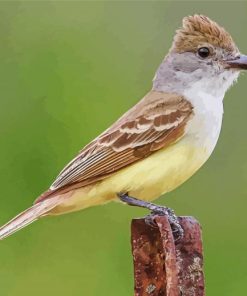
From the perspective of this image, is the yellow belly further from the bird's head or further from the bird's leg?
the bird's head

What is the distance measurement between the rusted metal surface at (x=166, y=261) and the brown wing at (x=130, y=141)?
140 centimetres

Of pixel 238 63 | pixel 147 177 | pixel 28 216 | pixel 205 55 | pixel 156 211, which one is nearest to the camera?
pixel 156 211

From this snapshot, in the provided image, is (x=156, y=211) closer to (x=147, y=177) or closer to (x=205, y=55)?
(x=147, y=177)

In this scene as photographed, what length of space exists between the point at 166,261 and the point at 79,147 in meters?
3.53

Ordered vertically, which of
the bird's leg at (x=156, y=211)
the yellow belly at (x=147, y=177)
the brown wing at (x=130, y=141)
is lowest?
the bird's leg at (x=156, y=211)

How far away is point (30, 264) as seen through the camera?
18.6 ft

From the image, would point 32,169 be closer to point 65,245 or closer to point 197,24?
point 65,245

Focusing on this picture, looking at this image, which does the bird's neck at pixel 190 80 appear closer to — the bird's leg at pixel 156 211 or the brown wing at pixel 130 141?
the brown wing at pixel 130 141

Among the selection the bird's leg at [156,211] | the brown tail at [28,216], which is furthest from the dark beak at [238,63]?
the brown tail at [28,216]

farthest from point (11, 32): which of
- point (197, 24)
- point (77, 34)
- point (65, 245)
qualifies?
point (197, 24)

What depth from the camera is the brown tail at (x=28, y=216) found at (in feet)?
12.7

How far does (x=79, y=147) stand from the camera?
20.0 ft

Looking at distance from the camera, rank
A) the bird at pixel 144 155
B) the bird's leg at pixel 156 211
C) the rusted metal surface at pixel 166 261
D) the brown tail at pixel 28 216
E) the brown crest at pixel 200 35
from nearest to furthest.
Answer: the rusted metal surface at pixel 166 261 < the bird's leg at pixel 156 211 < the brown tail at pixel 28 216 < the bird at pixel 144 155 < the brown crest at pixel 200 35

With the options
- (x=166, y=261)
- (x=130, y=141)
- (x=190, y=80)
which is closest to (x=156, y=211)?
(x=130, y=141)
